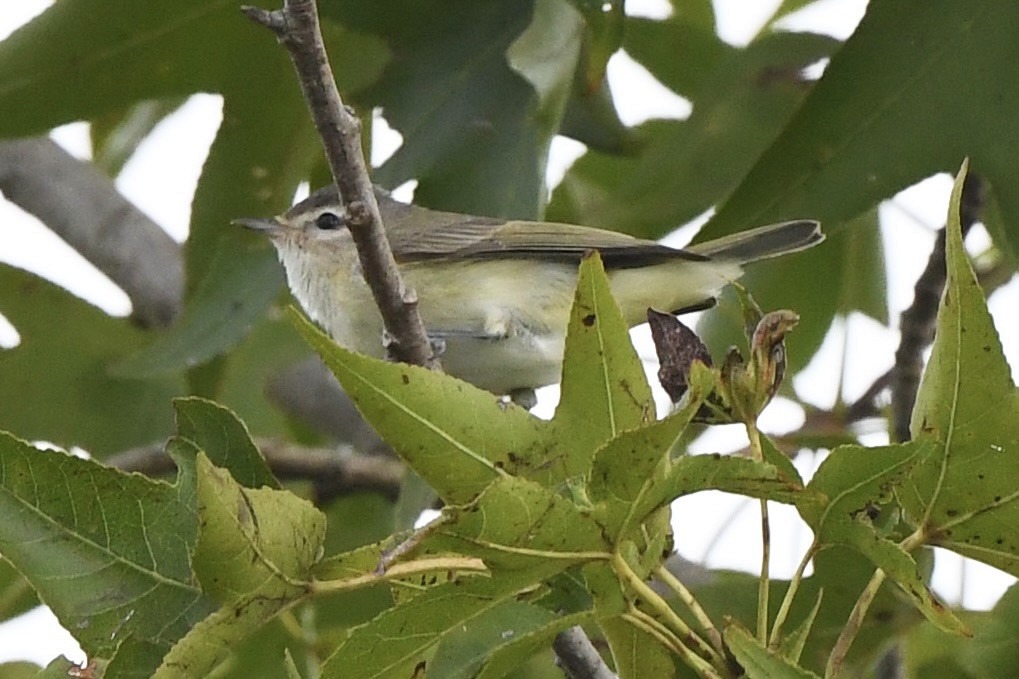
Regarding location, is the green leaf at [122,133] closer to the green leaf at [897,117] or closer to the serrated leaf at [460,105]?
the serrated leaf at [460,105]

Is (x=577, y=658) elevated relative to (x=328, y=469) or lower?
lower

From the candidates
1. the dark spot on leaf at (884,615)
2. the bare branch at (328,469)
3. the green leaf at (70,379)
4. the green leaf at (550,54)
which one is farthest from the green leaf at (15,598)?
the dark spot on leaf at (884,615)

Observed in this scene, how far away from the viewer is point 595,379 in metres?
1.70

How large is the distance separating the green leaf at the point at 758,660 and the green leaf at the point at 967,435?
28 centimetres

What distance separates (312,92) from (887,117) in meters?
1.49

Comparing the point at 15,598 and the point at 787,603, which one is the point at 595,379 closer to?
the point at 787,603

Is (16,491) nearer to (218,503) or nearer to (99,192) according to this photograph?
(218,503)

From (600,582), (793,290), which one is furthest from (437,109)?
(600,582)

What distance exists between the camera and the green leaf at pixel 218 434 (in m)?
2.01

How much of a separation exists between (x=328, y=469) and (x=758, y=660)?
93.0 inches

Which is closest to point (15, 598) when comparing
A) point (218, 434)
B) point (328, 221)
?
point (328, 221)

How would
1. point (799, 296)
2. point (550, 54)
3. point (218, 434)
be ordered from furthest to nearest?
1. point (799, 296)
2. point (550, 54)
3. point (218, 434)

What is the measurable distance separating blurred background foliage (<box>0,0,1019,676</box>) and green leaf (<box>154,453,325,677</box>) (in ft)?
4.11

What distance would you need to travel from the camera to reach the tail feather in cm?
306
